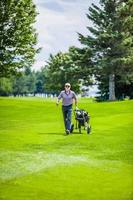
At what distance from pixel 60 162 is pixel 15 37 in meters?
2.39

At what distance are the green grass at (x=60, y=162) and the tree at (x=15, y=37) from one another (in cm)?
154

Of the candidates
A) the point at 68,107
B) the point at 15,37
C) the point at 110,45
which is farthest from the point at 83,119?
the point at 15,37

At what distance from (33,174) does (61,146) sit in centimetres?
360

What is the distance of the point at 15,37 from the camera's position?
280 inches

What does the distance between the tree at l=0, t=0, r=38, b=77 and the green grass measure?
1540 millimetres

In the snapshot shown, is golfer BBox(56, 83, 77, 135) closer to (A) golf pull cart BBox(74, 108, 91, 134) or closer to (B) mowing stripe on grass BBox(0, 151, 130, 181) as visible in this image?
(A) golf pull cart BBox(74, 108, 91, 134)

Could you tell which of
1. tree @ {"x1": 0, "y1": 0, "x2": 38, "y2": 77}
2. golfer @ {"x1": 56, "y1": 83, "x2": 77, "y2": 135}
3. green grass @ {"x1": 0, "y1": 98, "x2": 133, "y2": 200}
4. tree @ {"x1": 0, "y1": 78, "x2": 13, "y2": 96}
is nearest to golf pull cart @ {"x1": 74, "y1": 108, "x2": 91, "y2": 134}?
golfer @ {"x1": 56, "y1": 83, "x2": 77, "y2": 135}

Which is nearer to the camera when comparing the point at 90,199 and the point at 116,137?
the point at 90,199

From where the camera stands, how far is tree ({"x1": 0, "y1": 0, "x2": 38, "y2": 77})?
696cm

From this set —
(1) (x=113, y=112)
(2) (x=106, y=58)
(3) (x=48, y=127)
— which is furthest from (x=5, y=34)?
(1) (x=113, y=112)

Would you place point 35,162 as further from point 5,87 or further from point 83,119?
point 83,119

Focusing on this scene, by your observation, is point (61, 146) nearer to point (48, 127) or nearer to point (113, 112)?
point (48, 127)

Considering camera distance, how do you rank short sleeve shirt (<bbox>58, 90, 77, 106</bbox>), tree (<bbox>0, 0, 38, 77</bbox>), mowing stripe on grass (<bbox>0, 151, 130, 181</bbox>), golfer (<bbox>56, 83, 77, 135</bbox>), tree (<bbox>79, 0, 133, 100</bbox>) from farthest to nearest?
golfer (<bbox>56, 83, 77, 135</bbox>) < short sleeve shirt (<bbox>58, 90, 77, 106</bbox>) < tree (<bbox>79, 0, 133, 100</bbox>) < mowing stripe on grass (<bbox>0, 151, 130, 181</bbox>) < tree (<bbox>0, 0, 38, 77</bbox>)

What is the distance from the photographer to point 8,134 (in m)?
11.1
